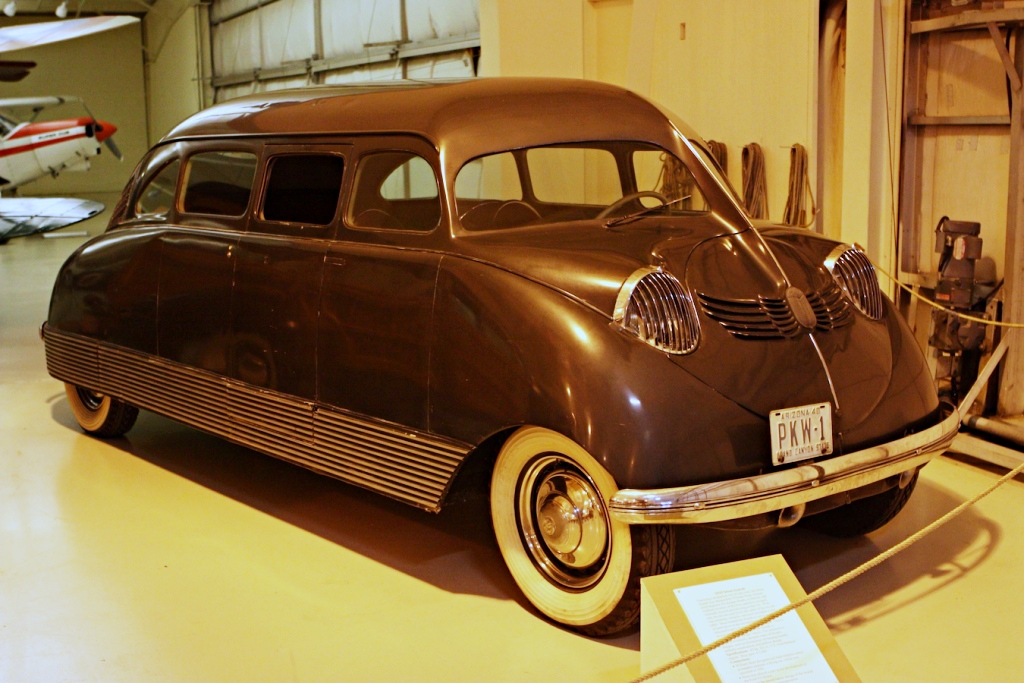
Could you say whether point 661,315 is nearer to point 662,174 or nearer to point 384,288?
point 384,288

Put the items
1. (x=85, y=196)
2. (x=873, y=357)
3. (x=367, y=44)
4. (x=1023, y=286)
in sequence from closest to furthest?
1. (x=873, y=357)
2. (x=1023, y=286)
3. (x=367, y=44)
4. (x=85, y=196)

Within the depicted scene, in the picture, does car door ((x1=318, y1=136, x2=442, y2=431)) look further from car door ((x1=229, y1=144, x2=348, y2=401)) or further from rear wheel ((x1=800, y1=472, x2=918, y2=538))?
rear wheel ((x1=800, y1=472, x2=918, y2=538))

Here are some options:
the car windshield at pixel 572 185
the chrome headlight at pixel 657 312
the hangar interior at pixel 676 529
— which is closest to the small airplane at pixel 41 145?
the hangar interior at pixel 676 529

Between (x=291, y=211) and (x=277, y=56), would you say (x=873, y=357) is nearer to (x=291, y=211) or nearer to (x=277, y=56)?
(x=291, y=211)

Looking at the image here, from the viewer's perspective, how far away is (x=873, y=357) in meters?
Answer: 3.64

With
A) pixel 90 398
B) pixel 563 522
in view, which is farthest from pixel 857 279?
pixel 90 398

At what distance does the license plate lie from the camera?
327 cm

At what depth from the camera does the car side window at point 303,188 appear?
429cm

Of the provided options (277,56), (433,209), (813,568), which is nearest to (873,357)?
(813,568)

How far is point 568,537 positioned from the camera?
11.2 feet

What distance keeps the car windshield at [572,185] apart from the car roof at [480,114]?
0.19 feet

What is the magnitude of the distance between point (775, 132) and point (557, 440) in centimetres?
378

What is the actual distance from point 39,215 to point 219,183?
1068 cm

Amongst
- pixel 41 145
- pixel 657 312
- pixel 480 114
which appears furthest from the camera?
pixel 41 145
